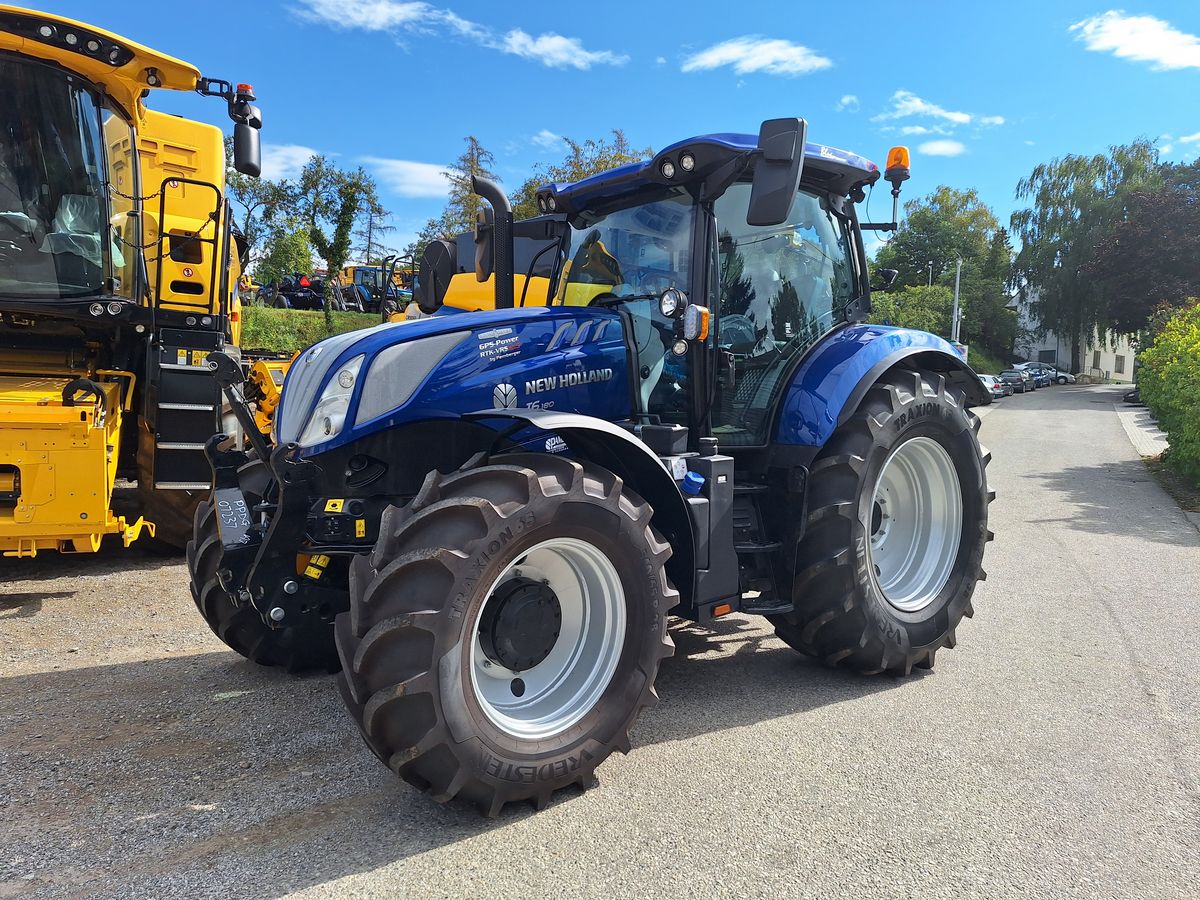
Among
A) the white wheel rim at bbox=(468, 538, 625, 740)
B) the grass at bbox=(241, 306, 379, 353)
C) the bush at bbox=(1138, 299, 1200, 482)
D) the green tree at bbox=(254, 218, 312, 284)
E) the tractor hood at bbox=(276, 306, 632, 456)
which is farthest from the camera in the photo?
the green tree at bbox=(254, 218, 312, 284)

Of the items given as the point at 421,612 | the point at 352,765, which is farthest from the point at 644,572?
the point at 352,765

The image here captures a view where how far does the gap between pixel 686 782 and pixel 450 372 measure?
1.80 meters

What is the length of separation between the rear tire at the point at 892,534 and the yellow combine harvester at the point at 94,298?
13.6 feet

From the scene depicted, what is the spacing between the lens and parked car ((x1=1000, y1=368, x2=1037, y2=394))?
135 ft

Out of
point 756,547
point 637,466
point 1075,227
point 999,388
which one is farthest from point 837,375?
point 1075,227

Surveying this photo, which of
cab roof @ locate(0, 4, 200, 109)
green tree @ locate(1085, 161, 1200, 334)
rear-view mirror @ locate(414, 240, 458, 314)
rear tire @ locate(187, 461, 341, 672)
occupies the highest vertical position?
green tree @ locate(1085, 161, 1200, 334)

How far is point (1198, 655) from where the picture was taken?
4605mm

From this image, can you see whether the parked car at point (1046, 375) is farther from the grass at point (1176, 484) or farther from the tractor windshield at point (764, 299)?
the tractor windshield at point (764, 299)

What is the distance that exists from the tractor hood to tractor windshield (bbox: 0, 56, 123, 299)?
2.84 meters

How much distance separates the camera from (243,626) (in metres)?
4.00

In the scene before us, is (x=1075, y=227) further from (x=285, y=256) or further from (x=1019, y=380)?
(x=285, y=256)

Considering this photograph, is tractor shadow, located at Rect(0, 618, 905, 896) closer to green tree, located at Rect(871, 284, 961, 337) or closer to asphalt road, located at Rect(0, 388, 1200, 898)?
asphalt road, located at Rect(0, 388, 1200, 898)

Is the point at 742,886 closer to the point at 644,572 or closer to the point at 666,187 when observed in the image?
the point at 644,572

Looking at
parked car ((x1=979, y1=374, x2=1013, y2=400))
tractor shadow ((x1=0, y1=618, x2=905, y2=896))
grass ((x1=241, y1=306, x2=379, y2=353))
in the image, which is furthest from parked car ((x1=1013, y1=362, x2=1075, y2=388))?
tractor shadow ((x1=0, y1=618, x2=905, y2=896))
